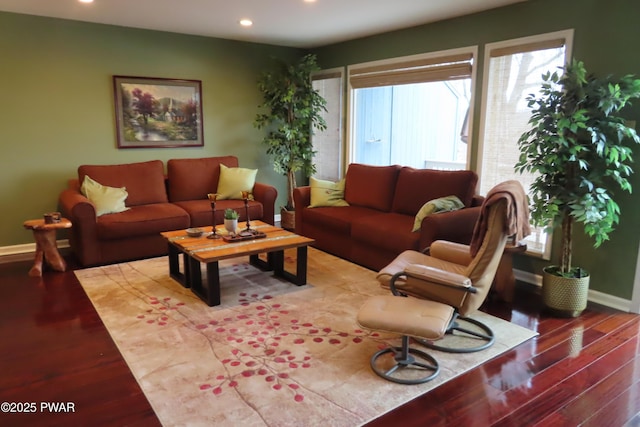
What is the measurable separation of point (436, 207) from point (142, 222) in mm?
2881

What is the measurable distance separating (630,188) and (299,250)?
2.54m

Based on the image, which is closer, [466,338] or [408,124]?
[466,338]

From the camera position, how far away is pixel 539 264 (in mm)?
3951

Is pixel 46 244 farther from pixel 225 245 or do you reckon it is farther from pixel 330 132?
pixel 330 132

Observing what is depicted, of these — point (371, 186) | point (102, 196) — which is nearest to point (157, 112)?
point (102, 196)

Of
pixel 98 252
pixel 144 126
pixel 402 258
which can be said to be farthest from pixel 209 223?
pixel 402 258

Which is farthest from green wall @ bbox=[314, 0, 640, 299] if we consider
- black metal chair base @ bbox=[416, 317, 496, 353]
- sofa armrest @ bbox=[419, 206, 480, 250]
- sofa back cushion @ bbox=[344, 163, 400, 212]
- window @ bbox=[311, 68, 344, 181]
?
window @ bbox=[311, 68, 344, 181]

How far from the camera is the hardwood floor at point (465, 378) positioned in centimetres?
217

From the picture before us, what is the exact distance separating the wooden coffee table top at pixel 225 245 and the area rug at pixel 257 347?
397 mm

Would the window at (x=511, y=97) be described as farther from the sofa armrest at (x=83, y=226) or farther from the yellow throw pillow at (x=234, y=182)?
the sofa armrest at (x=83, y=226)

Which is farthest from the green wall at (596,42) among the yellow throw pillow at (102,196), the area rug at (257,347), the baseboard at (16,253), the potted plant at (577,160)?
the baseboard at (16,253)

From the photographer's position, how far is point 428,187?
14.2 feet

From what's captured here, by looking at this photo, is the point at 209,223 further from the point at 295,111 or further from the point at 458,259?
the point at 458,259

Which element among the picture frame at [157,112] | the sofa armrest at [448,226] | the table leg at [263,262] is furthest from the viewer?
the picture frame at [157,112]
